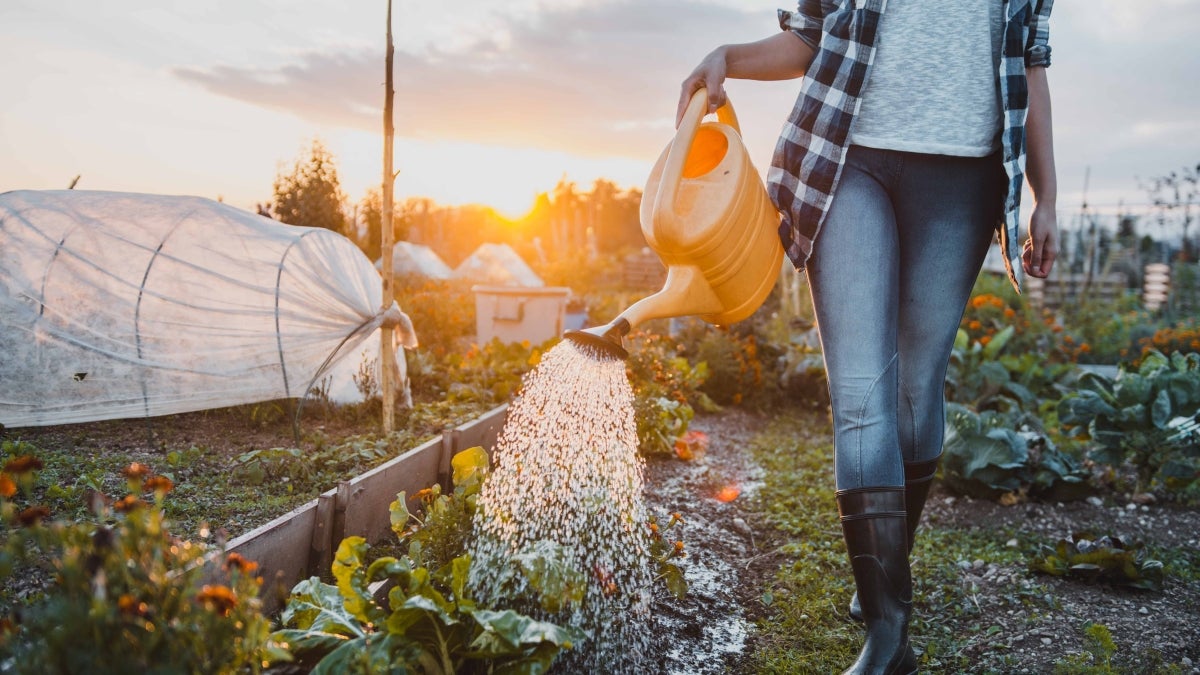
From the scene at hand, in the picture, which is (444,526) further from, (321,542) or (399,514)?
(321,542)

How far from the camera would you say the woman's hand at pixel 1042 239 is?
1.60 meters

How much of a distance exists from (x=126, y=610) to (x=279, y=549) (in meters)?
1.03

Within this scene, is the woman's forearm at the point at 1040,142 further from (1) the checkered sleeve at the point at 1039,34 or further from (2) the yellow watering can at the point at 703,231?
(2) the yellow watering can at the point at 703,231

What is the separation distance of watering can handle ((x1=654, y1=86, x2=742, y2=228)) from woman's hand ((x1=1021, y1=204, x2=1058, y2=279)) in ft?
2.27

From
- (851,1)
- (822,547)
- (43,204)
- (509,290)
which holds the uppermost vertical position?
(851,1)

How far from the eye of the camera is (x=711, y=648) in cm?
189

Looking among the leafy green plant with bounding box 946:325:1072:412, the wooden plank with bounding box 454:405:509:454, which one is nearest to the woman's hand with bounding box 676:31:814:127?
the wooden plank with bounding box 454:405:509:454

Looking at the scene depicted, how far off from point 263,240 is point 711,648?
3.09 meters

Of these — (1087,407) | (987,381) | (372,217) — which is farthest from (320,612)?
(372,217)

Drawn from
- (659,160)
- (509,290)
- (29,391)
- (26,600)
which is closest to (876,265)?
(659,160)

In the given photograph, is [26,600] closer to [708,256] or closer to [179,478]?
[179,478]

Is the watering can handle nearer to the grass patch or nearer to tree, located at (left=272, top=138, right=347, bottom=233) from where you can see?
the grass patch

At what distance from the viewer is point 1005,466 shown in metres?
3.21

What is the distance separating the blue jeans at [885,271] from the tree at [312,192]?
5.85 m
